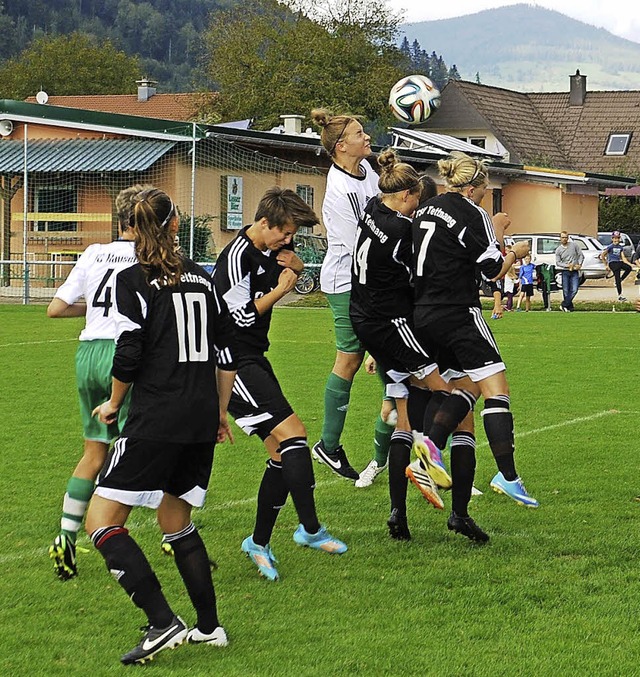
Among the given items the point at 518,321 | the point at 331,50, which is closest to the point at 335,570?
the point at 518,321

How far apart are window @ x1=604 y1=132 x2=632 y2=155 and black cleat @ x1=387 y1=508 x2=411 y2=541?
6022 centimetres

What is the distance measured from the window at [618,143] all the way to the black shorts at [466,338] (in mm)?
59898

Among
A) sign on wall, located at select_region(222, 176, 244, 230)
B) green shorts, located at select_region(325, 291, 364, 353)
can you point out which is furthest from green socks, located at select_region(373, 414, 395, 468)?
sign on wall, located at select_region(222, 176, 244, 230)

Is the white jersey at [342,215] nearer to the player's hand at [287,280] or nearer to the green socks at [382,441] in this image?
the green socks at [382,441]

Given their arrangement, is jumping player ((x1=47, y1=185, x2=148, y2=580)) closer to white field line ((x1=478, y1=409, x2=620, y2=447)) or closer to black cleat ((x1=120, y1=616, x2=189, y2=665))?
black cleat ((x1=120, y1=616, x2=189, y2=665))

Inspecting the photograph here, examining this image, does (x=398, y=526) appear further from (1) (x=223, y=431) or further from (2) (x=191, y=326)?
(2) (x=191, y=326)

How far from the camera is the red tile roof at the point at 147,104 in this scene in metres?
61.2

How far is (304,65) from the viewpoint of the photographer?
5753 cm

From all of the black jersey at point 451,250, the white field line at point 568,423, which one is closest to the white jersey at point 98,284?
the black jersey at point 451,250

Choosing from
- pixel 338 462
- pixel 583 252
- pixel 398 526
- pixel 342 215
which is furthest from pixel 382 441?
pixel 583 252

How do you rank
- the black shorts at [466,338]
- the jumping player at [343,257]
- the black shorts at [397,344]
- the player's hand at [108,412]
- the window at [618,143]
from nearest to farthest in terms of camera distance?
the player's hand at [108,412] → the black shorts at [466,338] → the black shorts at [397,344] → the jumping player at [343,257] → the window at [618,143]

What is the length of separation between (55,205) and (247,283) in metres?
28.8

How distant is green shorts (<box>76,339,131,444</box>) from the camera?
18.4ft

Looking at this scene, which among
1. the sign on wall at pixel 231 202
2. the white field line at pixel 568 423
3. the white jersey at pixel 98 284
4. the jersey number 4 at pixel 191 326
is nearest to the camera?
the jersey number 4 at pixel 191 326
